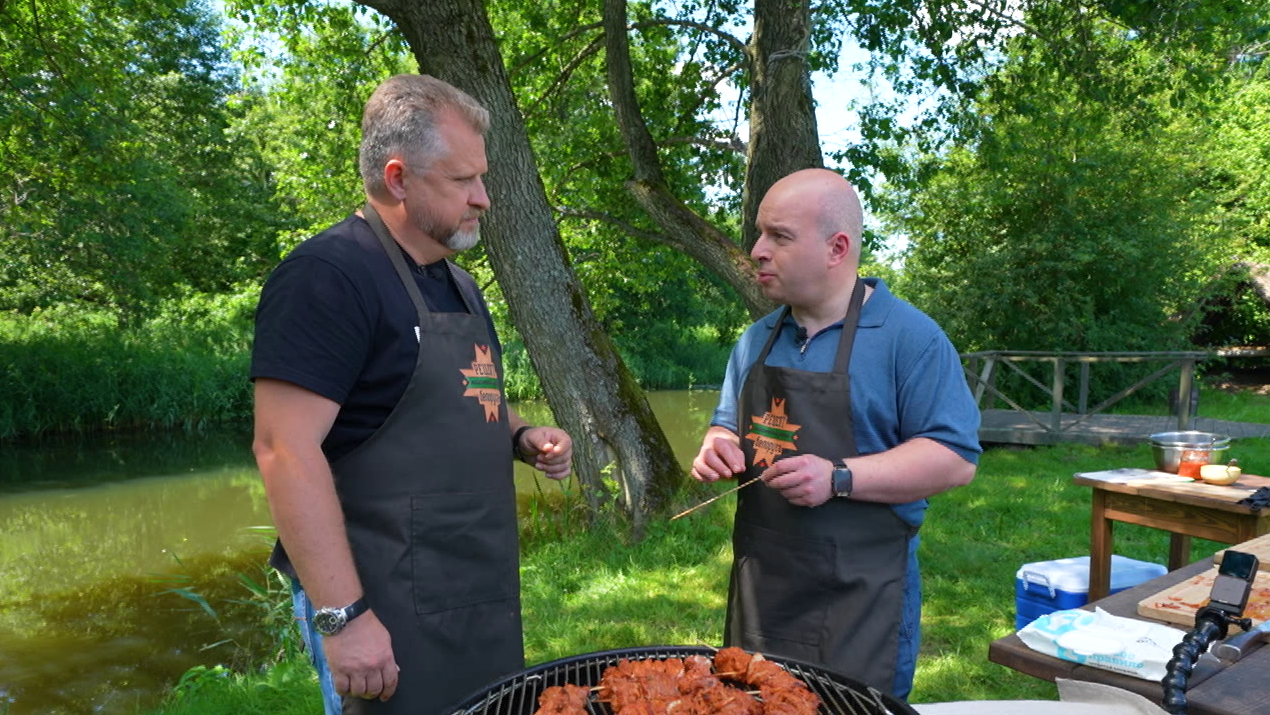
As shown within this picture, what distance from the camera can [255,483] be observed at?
38.4ft

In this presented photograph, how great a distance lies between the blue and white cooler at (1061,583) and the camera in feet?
12.3

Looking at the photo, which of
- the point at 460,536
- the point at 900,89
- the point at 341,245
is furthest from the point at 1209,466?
the point at 900,89

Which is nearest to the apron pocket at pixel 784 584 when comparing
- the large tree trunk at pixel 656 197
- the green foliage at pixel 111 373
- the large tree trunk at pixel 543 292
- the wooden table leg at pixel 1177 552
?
the wooden table leg at pixel 1177 552

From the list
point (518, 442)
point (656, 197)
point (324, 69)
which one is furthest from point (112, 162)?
point (518, 442)

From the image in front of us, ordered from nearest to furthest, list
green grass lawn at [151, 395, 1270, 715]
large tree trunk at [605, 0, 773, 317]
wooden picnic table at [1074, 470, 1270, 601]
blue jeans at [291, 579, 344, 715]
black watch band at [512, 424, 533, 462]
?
1. blue jeans at [291, 579, 344, 715]
2. black watch band at [512, 424, 533, 462]
3. wooden picnic table at [1074, 470, 1270, 601]
4. green grass lawn at [151, 395, 1270, 715]
5. large tree trunk at [605, 0, 773, 317]

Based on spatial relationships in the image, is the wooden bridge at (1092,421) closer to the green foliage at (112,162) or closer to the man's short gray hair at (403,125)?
the man's short gray hair at (403,125)

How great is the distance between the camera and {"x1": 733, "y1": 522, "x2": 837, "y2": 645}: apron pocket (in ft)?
7.31

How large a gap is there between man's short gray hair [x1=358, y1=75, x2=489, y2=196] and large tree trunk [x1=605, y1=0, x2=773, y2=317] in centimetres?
451

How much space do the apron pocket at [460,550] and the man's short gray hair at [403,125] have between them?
0.77 m

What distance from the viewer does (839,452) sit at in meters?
2.26

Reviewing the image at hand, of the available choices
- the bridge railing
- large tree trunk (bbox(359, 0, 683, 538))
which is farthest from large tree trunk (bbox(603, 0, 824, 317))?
the bridge railing

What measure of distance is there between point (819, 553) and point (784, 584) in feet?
0.46

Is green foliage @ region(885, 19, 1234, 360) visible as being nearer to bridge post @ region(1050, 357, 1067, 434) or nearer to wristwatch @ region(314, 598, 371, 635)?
bridge post @ region(1050, 357, 1067, 434)

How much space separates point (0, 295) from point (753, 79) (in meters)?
17.0
